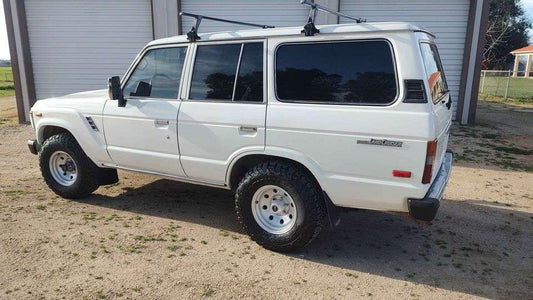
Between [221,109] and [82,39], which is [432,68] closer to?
[221,109]

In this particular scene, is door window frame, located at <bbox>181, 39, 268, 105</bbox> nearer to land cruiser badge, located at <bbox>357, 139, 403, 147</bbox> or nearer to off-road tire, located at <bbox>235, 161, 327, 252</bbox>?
off-road tire, located at <bbox>235, 161, 327, 252</bbox>

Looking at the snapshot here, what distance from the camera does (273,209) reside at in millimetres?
3992

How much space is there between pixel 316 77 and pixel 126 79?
2.29 meters

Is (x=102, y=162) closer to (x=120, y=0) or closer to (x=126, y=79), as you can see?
(x=126, y=79)

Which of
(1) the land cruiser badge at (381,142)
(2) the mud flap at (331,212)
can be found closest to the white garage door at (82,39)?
(2) the mud flap at (331,212)

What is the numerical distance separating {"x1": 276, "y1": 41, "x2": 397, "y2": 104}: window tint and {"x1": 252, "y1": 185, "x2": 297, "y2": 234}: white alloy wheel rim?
0.91 metres

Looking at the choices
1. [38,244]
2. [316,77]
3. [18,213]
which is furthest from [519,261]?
[18,213]

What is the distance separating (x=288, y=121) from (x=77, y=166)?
2944mm

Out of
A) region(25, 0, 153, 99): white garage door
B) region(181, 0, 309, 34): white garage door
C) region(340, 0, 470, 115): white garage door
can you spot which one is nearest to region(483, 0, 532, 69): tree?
region(340, 0, 470, 115): white garage door

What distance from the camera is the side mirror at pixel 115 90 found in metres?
4.45

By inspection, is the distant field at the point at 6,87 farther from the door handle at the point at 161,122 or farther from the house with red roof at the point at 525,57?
the house with red roof at the point at 525,57

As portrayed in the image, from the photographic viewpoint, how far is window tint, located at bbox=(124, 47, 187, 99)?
14.3ft

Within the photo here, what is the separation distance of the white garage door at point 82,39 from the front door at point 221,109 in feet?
27.8

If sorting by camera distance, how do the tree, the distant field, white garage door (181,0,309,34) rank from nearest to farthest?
white garage door (181,0,309,34)
the distant field
the tree
